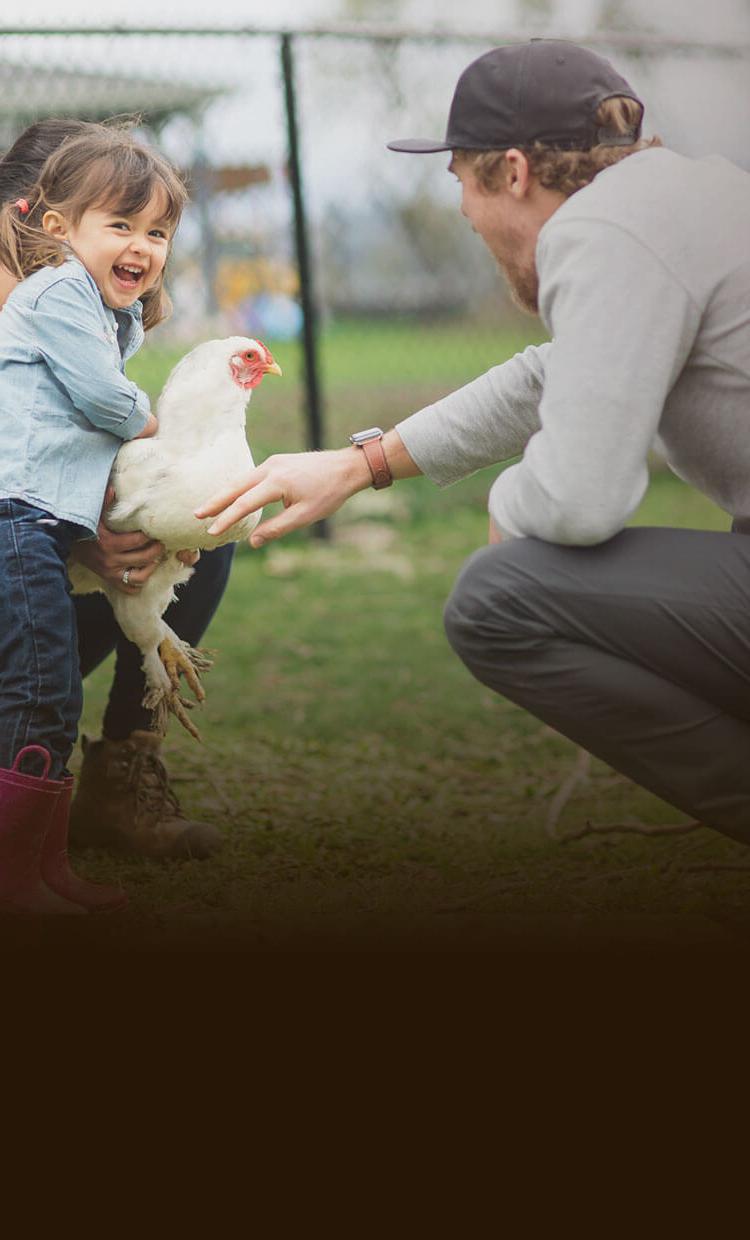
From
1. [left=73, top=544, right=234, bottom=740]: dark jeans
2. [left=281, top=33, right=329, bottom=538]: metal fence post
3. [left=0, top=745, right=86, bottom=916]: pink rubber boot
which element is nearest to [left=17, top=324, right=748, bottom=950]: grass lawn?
[left=0, top=745, right=86, bottom=916]: pink rubber boot

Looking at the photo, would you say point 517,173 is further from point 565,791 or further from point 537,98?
point 565,791

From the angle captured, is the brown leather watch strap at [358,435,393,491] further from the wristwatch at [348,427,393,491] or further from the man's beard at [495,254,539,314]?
Answer: the man's beard at [495,254,539,314]

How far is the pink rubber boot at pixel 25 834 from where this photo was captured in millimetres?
1975

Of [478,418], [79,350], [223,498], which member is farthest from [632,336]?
[79,350]

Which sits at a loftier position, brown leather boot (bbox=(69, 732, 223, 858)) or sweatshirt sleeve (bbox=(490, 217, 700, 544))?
sweatshirt sleeve (bbox=(490, 217, 700, 544))

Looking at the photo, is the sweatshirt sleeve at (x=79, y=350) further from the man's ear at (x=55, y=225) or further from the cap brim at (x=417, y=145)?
the cap brim at (x=417, y=145)

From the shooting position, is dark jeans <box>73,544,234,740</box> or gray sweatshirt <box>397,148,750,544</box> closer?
gray sweatshirt <box>397,148,750,544</box>

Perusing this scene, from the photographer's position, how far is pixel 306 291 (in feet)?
17.8

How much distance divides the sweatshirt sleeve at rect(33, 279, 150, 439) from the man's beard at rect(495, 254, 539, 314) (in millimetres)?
570

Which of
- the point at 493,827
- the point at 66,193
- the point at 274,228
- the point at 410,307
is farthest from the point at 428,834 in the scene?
the point at 410,307

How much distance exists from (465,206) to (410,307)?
22.6 ft

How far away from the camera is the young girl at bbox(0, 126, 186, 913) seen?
1.98m

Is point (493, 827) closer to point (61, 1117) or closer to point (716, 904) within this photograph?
point (716, 904)

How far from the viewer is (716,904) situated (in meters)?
2.21
